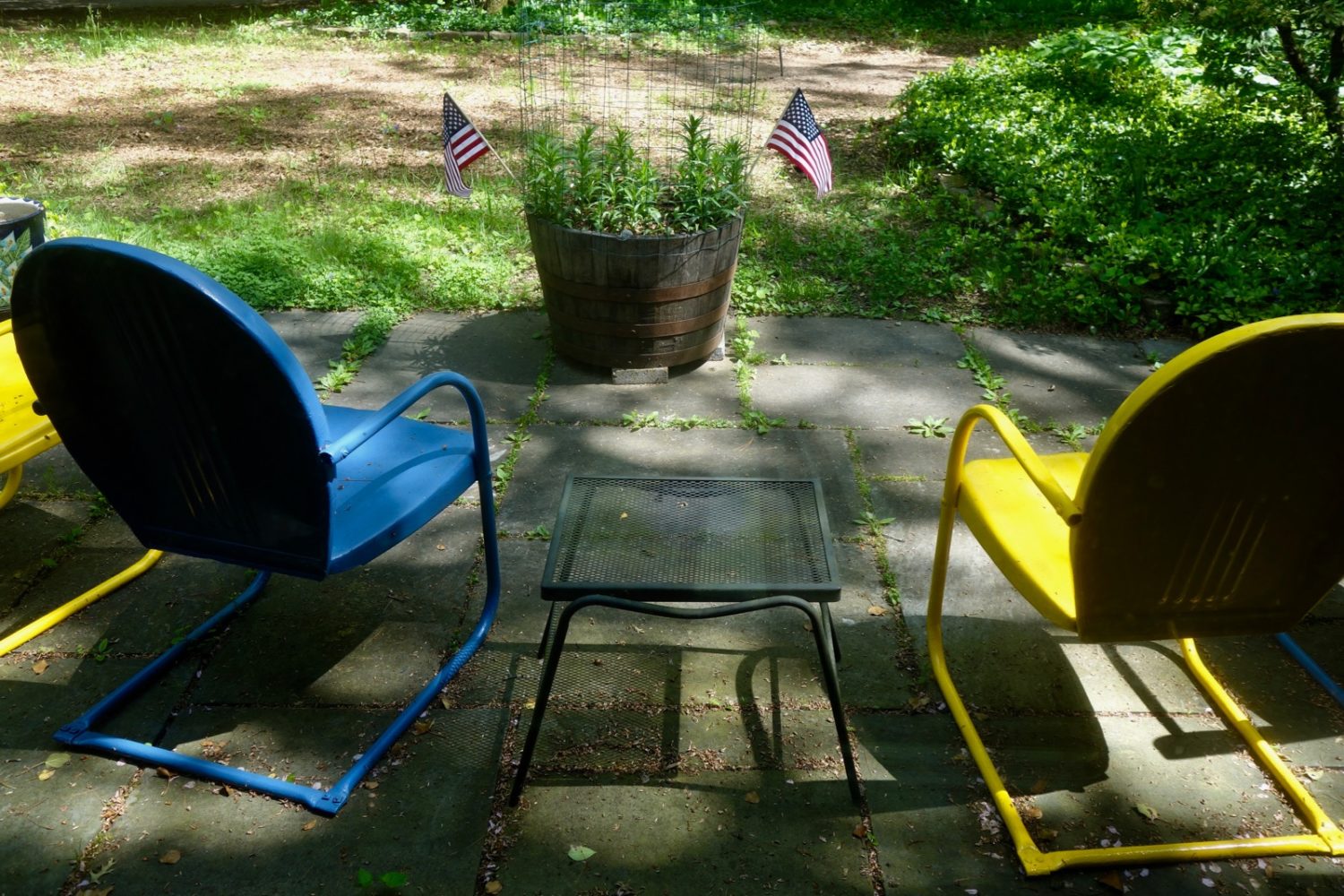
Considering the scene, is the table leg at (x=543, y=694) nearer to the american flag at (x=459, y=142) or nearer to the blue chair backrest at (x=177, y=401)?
the blue chair backrest at (x=177, y=401)

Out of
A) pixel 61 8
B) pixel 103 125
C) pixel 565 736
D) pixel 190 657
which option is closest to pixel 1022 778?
pixel 565 736

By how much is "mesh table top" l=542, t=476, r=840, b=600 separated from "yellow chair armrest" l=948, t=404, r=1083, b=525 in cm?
38

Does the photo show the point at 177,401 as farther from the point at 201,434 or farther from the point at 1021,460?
the point at 1021,460

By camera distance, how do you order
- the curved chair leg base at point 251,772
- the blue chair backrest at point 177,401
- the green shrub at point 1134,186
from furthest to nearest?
the green shrub at point 1134,186 → the curved chair leg base at point 251,772 → the blue chair backrest at point 177,401

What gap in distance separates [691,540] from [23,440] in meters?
1.86

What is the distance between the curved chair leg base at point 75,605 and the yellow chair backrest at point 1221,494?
2.73 meters

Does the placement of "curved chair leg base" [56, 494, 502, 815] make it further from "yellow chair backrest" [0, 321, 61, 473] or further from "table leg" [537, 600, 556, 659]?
"yellow chair backrest" [0, 321, 61, 473]

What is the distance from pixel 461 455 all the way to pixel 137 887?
4.04 feet

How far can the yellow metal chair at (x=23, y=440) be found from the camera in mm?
2729

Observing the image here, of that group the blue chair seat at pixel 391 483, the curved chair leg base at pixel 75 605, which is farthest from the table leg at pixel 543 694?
the curved chair leg base at pixel 75 605

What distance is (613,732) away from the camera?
2.61m

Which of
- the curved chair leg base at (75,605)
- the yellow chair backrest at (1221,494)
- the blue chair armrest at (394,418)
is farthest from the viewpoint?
the curved chair leg base at (75,605)

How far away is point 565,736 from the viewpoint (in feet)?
8.51

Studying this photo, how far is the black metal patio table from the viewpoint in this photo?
87.4 inches
